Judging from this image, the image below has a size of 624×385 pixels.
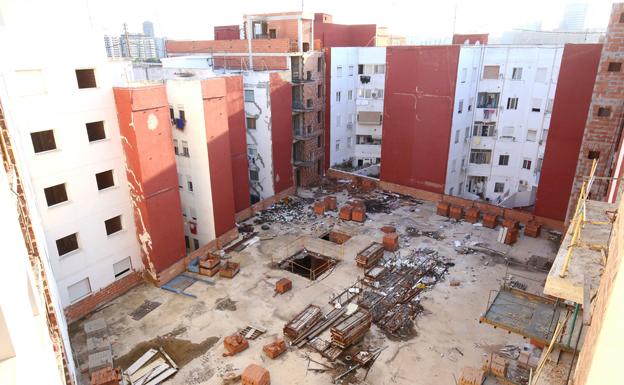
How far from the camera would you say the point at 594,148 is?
22375 millimetres

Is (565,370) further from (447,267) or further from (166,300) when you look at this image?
(166,300)

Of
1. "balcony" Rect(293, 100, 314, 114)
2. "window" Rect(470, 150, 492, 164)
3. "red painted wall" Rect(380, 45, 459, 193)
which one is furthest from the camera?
"window" Rect(470, 150, 492, 164)

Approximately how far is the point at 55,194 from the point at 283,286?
11.6 meters

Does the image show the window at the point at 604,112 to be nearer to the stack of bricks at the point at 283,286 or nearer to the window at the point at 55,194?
the stack of bricks at the point at 283,286

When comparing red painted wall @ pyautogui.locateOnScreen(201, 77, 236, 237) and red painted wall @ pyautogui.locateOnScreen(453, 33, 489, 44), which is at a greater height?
red painted wall @ pyautogui.locateOnScreen(453, 33, 489, 44)

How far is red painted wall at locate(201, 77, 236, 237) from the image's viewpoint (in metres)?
23.0

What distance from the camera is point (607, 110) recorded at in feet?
70.4

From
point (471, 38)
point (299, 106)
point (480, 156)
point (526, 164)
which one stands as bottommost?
point (526, 164)

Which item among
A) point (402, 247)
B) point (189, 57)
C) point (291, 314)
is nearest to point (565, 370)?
point (291, 314)

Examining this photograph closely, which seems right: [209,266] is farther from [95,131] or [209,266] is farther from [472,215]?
[472,215]

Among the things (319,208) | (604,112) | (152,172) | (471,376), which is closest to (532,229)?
(604,112)

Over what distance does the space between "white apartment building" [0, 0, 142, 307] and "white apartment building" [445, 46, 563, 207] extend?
2432 centimetres

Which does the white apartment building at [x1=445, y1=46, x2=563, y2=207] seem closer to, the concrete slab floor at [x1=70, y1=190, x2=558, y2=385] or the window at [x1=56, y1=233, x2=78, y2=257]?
the concrete slab floor at [x1=70, y1=190, x2=558, y2=385]

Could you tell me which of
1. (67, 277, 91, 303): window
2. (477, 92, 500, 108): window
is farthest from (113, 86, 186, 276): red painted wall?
(477, 92, 500, 108): window
